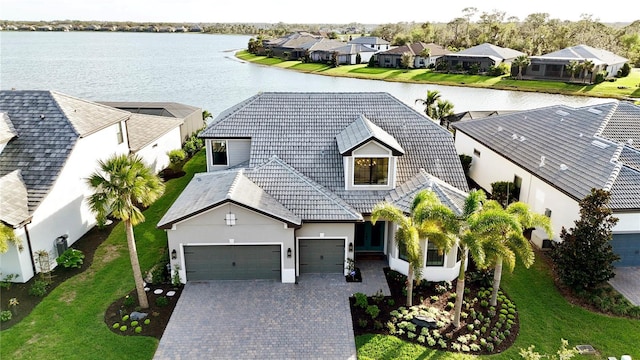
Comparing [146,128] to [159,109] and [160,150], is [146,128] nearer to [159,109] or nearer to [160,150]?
[160,150]

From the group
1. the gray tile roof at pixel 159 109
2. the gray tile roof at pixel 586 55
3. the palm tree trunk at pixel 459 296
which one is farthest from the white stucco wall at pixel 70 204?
the gray tile roof at pixel 586 55

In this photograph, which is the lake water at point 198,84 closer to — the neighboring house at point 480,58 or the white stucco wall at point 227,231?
the neighboring house at point 480,58

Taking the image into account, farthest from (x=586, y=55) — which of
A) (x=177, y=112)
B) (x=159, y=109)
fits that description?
(x=159, y=109)

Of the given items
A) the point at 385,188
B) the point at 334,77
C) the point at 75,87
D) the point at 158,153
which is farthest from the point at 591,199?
the point at 75,87

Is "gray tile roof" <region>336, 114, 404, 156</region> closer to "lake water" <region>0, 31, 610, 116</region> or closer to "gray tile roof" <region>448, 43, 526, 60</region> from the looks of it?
"lake water" <region>0, 31, 610, 116</region>

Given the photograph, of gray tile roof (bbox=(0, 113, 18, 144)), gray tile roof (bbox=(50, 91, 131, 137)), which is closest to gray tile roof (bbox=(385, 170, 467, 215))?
gray tile roof (bbox=(50, 91, 131, 137))

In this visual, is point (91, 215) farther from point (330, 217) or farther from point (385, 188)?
point (385, 188)
